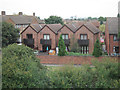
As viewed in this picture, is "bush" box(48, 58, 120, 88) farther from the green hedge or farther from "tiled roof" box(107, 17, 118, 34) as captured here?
"tiled roof" box(107, 17, 118, 34)

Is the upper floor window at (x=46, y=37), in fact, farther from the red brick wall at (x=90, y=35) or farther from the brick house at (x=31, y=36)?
the red brick wall at (x=90, y=35)

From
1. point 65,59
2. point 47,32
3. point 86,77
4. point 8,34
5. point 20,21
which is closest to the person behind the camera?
point 86,77

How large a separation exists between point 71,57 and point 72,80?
14.0 meters

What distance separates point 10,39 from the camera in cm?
3278

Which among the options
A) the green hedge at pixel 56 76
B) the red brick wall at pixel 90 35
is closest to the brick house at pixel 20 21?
the red brick wall at pixel 90 35

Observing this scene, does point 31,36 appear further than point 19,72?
Yes

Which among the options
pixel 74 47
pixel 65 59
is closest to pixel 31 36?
pixel 74 47

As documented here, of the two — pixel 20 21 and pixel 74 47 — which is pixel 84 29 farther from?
pixel 20 21

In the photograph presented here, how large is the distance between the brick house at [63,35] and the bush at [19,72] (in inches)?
790

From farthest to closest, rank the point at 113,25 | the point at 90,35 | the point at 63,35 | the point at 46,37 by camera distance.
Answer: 1. the point at 46,37
2. the point at 63,35
3. the point at 113,25
4. the point at 90,35

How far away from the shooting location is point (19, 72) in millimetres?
11805

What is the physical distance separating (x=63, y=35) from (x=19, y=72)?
72.3 feet

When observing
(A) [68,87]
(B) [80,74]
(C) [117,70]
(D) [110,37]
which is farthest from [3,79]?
(D) [110,37]

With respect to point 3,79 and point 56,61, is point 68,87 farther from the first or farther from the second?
point 56,61
